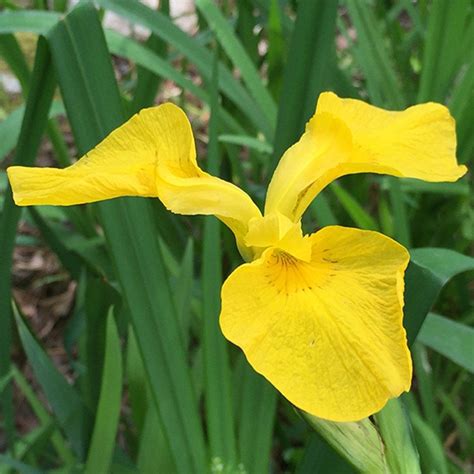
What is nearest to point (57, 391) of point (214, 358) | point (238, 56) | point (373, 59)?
point (214, 358)

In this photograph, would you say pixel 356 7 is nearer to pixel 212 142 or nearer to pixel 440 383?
pixel 212 142

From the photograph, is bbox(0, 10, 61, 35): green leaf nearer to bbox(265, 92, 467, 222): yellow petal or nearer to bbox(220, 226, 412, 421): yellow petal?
bbox(265, 92, 467, 222): yellow petal

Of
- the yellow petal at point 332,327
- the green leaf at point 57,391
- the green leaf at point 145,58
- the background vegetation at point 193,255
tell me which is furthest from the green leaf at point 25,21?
the yellow petal at point 332,327

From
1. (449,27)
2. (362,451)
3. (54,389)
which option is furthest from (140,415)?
(449,27)

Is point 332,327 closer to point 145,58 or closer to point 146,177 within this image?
point 146,177

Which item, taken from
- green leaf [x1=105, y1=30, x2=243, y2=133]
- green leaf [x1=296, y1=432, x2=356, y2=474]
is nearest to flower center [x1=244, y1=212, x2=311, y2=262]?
green leaf [x1=296, y1=432, x2=356, y2=474]
